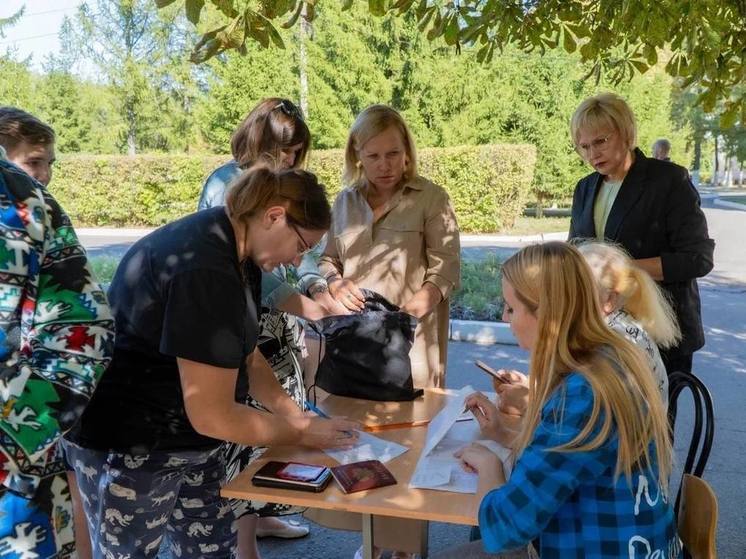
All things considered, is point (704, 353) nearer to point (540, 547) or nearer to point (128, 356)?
point (540, 547)

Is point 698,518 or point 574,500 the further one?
point 698,518

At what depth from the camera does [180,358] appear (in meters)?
1.50

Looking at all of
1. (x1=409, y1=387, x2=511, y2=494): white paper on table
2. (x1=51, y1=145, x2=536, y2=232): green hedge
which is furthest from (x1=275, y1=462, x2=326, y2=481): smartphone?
(x1=51, y1=145, x2=536, y2=232): green hedge

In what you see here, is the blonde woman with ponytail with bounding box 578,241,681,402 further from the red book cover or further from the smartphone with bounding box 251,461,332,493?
the smartphone with bounding box 251,461,332,493

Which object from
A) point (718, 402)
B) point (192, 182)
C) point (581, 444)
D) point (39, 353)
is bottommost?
point (718, 402)

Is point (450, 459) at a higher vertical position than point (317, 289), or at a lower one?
lower

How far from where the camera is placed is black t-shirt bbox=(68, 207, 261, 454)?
1.50 m

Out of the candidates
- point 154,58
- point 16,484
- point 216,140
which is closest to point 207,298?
point 16,484

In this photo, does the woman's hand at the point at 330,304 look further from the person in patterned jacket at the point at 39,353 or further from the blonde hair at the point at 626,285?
the person in patterned jacket at the point at 39,353

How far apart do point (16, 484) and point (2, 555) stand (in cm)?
13

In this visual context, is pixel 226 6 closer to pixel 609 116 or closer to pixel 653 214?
pixel 609 116

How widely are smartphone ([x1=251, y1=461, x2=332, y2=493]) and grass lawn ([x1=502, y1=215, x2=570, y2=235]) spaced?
12.9m

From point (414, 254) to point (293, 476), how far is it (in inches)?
55.6

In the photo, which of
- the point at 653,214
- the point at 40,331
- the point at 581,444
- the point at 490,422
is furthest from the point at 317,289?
the point at 40,331
